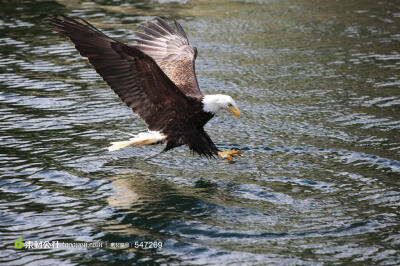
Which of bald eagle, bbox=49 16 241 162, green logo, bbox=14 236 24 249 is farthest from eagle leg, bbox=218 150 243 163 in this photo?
green logo, bbox=14 236 24 249

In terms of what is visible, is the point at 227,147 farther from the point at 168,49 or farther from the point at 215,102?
the point at 168,49

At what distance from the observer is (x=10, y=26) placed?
369 inches

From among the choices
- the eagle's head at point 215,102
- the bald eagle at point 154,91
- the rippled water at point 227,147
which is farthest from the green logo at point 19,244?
the eagle's head at point 215,102

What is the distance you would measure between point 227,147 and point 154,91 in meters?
1.25

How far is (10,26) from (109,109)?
127 inches

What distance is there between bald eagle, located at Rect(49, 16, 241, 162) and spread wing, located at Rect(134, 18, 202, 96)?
11 mm

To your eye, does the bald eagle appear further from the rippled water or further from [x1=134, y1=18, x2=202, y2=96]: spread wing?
the rippled water

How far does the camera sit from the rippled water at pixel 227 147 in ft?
14.2

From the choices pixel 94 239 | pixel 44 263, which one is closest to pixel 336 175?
pixel 94 239

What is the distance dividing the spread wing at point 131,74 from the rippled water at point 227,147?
573mm

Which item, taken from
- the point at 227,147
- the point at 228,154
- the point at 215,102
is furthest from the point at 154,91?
the point at 227,147

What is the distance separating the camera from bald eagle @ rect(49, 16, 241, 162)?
4.86m

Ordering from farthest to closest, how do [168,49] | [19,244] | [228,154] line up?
[168,49], [228,154], [19,244]

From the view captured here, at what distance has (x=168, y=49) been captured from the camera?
6.72m
